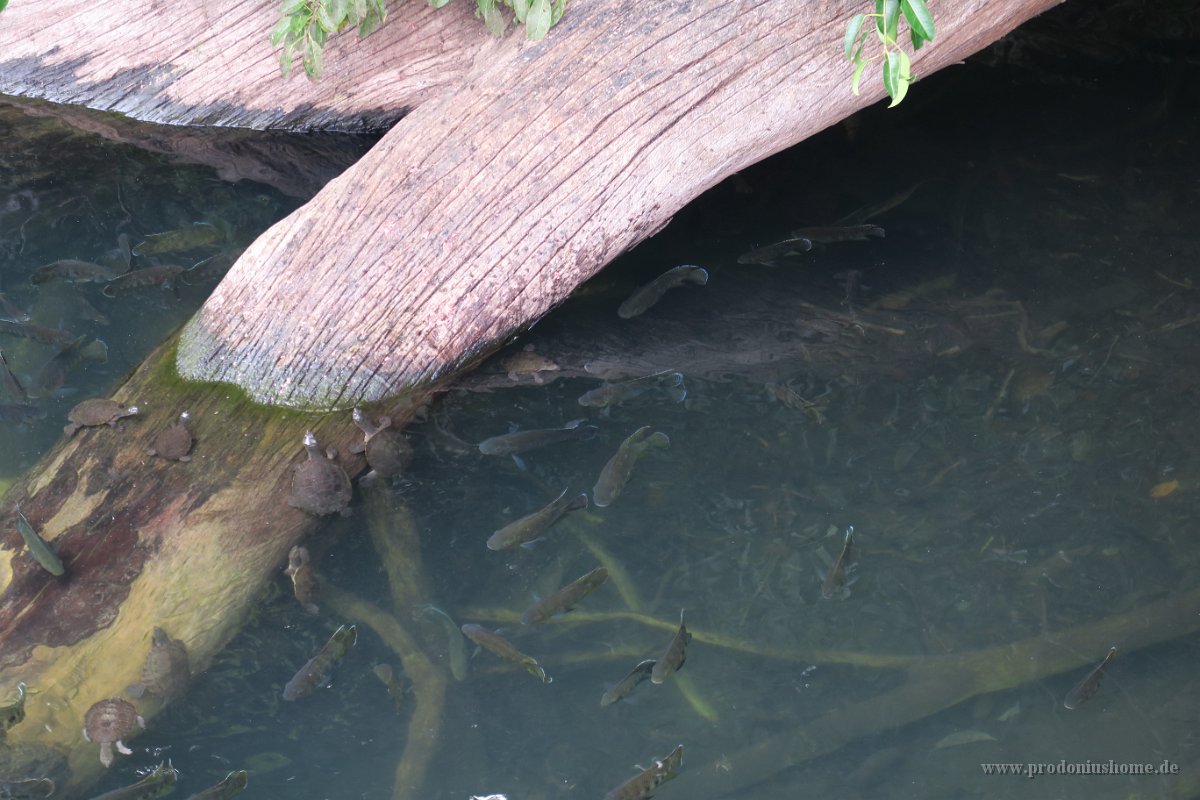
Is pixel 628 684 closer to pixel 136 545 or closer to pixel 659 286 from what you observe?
pixel 136 545

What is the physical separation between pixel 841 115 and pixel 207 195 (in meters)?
3.93

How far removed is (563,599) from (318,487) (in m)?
1.09

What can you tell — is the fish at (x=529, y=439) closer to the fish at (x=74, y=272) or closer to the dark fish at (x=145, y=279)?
the dark fish at (x=145, y=279)

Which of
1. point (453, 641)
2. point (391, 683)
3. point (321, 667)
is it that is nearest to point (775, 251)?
point (453, 641)

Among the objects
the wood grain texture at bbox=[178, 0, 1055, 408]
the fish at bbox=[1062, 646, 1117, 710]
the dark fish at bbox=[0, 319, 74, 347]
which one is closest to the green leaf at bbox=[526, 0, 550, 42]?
the wood grain texture at bbox=[178, 0, 1055, 408]

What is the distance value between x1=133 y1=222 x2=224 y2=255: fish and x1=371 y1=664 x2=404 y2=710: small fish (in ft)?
10.3

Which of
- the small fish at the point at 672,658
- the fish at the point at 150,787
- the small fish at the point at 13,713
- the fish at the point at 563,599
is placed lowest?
the small fish at the point at 672,658

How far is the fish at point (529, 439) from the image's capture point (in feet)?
14.0

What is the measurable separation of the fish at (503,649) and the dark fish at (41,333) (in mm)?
2764

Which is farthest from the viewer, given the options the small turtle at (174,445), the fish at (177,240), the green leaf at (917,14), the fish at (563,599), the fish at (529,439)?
the fish at (177,240)

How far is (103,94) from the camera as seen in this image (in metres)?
6.27

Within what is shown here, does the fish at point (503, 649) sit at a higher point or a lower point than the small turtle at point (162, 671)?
lower

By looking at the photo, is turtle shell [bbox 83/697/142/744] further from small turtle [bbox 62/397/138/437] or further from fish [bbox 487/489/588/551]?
fish [bbox 487/489/588/551]

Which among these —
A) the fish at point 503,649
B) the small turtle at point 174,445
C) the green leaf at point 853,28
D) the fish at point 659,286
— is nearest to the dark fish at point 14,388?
the small turtle at point 174,445
